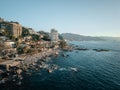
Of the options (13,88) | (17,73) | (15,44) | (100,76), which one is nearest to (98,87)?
(100,76)

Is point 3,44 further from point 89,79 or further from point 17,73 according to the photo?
point 89,79

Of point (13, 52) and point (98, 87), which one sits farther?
point (13, 52)

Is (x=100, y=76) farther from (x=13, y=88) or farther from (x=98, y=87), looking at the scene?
(x=13, y=88)

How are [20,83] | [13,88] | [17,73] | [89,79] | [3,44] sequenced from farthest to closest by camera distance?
1. [3,44]
2. [17,73]
3. [89,79]
4. [20,83]
5. [13,88]

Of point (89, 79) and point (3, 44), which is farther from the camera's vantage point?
point (3, 44)

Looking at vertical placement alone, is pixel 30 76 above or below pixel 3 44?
below

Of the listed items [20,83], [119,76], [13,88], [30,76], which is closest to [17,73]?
[30,76]

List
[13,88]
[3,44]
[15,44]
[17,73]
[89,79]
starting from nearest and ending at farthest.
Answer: [13,88]
[89,79]
[17,73]
[3,44]
[15,44]

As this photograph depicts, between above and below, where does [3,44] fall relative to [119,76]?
above

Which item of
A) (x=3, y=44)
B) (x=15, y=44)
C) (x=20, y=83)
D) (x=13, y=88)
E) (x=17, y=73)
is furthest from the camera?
(x=15, y=44)
